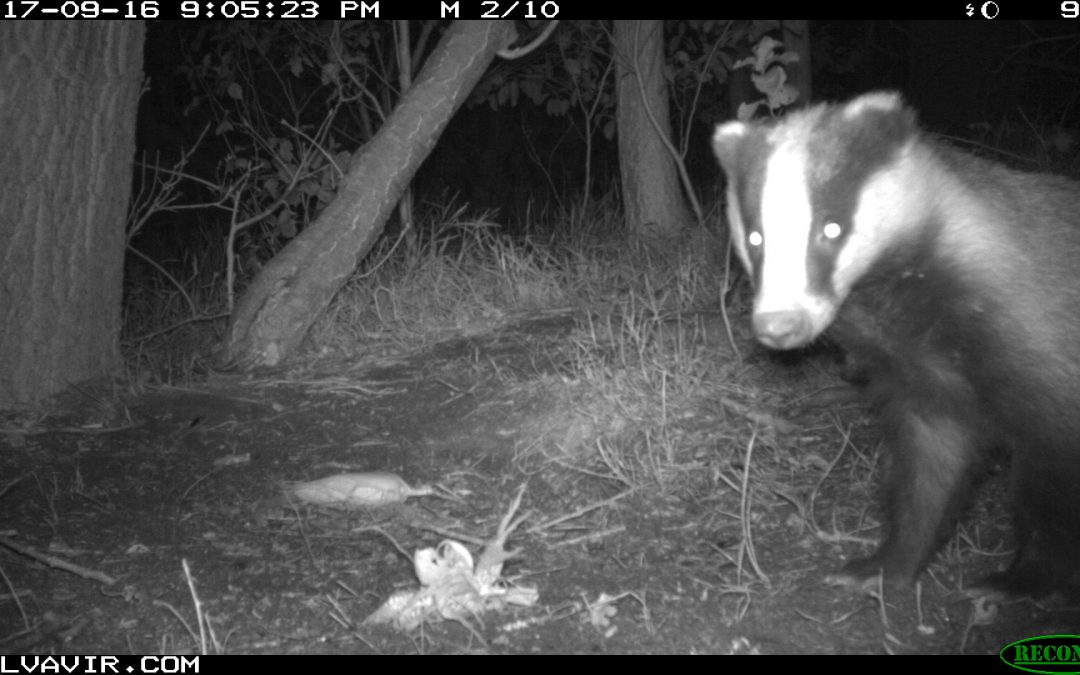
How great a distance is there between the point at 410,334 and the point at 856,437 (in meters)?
1.98

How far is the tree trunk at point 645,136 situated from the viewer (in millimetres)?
5496

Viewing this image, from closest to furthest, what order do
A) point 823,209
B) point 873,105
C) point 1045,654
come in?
point 1045,654, point 823,209, point 873,105

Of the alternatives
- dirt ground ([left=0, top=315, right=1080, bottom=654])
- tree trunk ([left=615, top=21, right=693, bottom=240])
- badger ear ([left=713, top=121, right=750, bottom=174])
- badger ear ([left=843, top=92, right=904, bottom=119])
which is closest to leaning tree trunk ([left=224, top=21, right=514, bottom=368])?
→ dirt ground ([left=0, top=315, right=1080, bottom=654])

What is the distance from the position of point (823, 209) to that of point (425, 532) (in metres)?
1.30

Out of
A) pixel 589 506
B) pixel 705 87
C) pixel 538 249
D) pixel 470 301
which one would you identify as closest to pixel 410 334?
pixel 470 301

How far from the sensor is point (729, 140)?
2.59m

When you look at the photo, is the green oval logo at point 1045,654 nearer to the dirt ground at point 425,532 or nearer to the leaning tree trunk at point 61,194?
the dirt ground at point 425,532

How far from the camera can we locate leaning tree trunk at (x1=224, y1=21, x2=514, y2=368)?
13.0 ft

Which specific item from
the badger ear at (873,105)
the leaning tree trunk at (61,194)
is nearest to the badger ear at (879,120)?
the badger ear at (873,105)

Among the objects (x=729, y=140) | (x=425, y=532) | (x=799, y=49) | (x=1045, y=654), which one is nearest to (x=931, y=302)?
(x=729, y=140)

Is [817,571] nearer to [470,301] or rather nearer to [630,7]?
[470,301]

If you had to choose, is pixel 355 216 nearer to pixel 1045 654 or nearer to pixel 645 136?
pixel 645 136

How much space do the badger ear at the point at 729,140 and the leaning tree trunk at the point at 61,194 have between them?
240cm

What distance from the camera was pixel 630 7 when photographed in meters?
5.41
